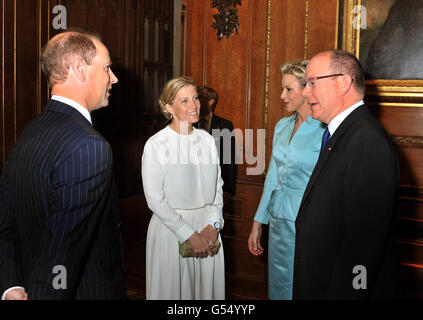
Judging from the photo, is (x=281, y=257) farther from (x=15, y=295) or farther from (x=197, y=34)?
(x=197, y=34)

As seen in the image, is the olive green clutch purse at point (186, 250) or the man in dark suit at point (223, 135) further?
the man in dark suit at point (223, 135)

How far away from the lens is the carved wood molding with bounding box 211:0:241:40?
5.00m

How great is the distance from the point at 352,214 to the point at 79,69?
3.72 feet

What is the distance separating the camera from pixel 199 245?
8.06 feet

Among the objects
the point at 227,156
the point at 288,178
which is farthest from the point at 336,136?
the point at 227,156

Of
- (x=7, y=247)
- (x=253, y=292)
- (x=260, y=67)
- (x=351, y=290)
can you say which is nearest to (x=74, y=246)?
(x=7, y=247)

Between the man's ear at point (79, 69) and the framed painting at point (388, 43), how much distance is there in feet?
11.4

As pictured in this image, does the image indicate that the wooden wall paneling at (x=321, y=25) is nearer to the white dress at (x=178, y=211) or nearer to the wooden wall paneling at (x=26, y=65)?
the white dress at (x=178, y=211)

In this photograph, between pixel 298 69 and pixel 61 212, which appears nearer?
pixel 61 212

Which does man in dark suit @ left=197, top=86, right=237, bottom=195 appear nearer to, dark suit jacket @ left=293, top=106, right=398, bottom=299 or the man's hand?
dark suit jacket @ left=293, top=106, right=398, bottom=299

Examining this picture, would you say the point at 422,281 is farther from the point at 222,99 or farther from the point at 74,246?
the point at 74,246

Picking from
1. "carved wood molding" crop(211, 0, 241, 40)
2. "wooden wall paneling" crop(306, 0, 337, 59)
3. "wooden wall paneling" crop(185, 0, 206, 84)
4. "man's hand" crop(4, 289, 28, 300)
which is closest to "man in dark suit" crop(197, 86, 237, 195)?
"wooden wall paneling" crop(185, 0, 206, 84)

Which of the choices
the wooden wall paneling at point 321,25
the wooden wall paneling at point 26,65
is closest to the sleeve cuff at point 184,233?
the wooden wall paneling at point 26,65

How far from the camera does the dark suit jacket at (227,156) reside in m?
4.98
